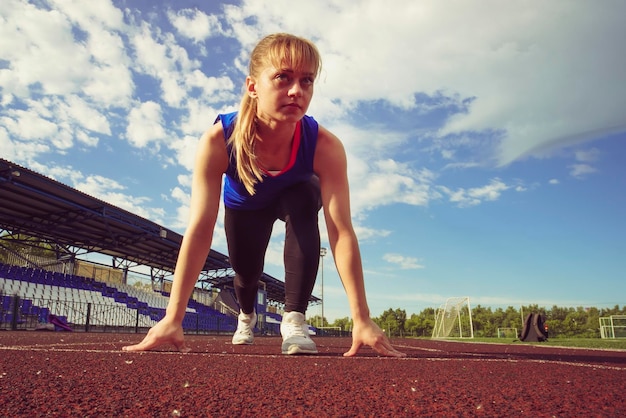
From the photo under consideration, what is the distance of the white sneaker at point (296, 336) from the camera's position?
2809mm

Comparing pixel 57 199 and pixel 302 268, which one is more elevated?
pixel 57 199

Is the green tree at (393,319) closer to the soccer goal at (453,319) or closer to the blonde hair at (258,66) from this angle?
the soccer goal at (453,319)

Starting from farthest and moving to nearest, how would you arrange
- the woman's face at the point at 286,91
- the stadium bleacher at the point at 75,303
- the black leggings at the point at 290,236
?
the stadium bleacher at the point at 75,303
the black leggings at the point at 290,236
the woman's face at the point at 286,91

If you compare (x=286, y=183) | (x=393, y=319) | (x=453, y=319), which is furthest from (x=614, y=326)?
(x=393, y=319)

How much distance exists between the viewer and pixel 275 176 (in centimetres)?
301

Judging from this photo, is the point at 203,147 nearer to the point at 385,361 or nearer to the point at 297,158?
the point at 297,158

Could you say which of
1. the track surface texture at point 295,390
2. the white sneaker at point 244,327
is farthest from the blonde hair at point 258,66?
the white sneaker at point 244,327

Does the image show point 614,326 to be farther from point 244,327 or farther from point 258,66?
point 258,66

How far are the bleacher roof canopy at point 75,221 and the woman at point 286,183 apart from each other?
16017mm

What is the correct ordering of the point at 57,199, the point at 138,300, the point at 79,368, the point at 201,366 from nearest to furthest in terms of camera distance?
the point at 79,368 → the point at 201,366 → the point at 57,199 → the point at 138,300

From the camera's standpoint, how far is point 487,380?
1.77 meters

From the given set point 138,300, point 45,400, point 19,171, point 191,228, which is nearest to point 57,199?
point 19,171

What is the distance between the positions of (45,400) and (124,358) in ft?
3.75

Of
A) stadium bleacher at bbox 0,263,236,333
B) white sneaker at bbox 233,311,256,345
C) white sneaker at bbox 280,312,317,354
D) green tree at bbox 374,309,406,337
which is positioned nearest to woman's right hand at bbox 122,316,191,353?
white sneaker at bbox 280,312,317,354
